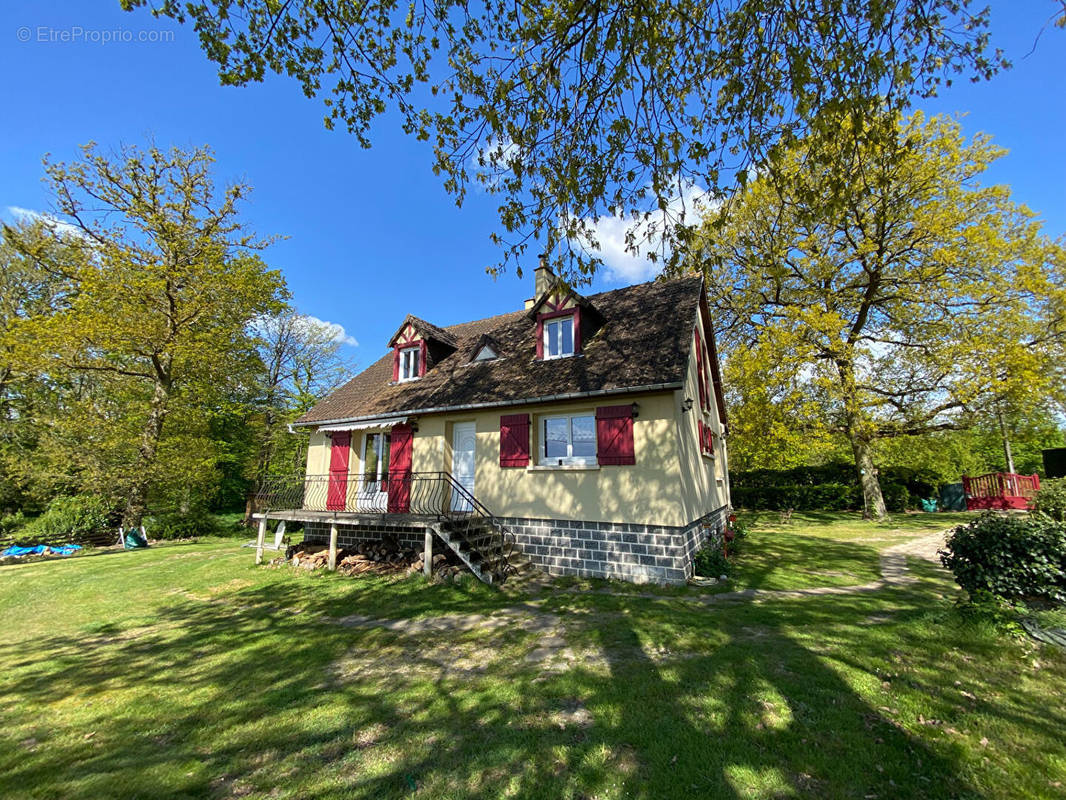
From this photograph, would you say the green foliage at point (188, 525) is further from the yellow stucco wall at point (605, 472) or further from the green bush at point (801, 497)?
the green bush at point (801, 497)

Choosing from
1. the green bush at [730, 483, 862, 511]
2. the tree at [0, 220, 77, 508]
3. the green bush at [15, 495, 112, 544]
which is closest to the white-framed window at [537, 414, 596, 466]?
the green bush at [15, 495, 112, 544]

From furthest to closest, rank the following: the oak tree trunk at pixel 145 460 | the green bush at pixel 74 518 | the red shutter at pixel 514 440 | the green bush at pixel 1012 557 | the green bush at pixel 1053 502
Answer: the green bush at pixel 74 518 → the oak tree trunk at pixel 145 460 → the red shutter at pixel 514 440 → the green bush at pixel 1053 502 → the green bush at pixel 1012 557

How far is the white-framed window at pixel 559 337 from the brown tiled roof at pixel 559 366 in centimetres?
35

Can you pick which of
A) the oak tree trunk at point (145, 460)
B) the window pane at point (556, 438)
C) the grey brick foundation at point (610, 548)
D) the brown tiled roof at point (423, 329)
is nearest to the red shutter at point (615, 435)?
the window pane at point (556, 438)

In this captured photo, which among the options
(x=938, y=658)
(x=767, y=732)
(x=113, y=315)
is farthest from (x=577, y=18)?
(x=113, y=315)

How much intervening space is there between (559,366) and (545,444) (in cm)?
219

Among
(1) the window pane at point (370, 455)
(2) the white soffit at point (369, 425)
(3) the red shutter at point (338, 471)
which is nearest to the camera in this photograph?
(2) the white soffit at point (369, 425)

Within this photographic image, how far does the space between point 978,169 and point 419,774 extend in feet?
85.5

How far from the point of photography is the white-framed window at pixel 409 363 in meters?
15.1

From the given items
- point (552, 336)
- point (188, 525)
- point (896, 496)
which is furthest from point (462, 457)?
point (896, 496)

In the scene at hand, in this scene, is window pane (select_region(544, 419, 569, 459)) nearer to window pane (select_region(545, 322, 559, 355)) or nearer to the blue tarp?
window pane (select_region(545, 322, 559, 355))

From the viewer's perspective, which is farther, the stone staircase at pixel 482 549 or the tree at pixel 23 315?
the tree at pixel 23 315

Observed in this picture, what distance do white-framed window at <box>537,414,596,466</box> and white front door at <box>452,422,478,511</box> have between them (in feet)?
7.22

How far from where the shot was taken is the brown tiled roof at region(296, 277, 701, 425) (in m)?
10.4
